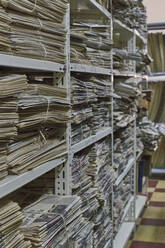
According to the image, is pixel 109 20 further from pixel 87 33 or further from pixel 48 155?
pixel 48 155

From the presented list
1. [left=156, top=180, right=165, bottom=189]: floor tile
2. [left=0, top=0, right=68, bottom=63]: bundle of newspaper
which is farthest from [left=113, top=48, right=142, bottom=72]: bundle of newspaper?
[left=156, top=180, right=165, bottom=189]: floor tile

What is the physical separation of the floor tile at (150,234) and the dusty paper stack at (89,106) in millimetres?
1546

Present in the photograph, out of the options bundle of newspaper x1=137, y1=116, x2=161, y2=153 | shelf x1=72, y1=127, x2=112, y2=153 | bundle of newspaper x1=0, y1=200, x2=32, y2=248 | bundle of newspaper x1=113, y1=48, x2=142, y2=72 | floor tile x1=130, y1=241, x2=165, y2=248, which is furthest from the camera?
bundle of newspaper x1=137, y1=116, x2=161, y2=153

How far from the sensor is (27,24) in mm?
1722

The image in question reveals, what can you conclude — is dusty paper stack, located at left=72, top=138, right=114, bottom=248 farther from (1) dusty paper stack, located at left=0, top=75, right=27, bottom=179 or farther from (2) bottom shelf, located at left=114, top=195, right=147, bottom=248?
(1) dusty paper stack, located at left=0, top=75, right=27, bottom=179

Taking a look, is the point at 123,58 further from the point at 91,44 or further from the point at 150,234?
the point at 150,234

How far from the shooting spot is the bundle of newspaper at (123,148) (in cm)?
385

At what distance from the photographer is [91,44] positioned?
9.51ft

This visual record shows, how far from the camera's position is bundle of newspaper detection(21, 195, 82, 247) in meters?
1.67

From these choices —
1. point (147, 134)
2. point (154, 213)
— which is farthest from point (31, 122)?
point (154, 213)

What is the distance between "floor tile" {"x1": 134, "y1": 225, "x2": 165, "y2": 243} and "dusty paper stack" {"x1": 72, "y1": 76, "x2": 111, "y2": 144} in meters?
1.55

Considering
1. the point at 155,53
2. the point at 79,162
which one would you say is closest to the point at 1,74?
the point at 79,162

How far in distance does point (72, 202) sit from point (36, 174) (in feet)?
1.33

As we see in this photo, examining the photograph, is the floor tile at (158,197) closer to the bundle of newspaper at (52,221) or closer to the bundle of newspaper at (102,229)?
the bundle of newspaper at (102,229)
